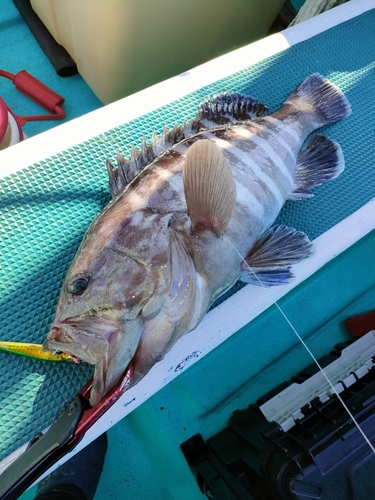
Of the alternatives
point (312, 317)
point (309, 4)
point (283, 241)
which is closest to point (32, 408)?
point (283, 241)

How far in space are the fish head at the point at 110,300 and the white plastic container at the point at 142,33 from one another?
1.61 m

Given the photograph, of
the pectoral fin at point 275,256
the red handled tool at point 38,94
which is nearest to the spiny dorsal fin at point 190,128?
the pectoral fin at point 275,256

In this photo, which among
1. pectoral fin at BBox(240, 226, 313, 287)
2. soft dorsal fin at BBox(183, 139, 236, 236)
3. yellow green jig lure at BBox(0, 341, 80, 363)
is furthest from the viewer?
pectoral fin at BBox(240, 226, 313, 287)

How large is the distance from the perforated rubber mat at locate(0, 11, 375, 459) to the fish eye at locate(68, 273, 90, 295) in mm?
437

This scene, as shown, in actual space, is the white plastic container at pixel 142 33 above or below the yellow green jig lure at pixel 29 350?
above

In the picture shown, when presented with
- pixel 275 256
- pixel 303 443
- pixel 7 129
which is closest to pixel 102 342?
pixel 275 256

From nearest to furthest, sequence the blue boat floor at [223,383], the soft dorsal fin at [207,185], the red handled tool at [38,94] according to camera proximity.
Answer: the soft dorsal fin at [207,185]
the blue boat floor at [223,383]
the red handled tool at [38,94]

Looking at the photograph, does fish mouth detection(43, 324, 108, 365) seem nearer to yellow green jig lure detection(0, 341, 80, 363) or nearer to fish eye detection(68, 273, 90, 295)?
fish eye detection(68, 273, 90, 295)

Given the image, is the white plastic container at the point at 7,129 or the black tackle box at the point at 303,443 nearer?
the black tackle box at the point at 303,443

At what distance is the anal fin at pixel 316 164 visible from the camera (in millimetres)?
2041

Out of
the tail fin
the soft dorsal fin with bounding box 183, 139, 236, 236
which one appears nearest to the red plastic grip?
the tail fin

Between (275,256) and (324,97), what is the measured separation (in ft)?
3.64

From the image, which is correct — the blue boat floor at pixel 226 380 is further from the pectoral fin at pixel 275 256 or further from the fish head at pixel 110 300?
the fish head at pixel 110 300

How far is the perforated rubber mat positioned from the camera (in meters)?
1.60
